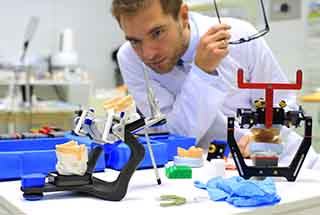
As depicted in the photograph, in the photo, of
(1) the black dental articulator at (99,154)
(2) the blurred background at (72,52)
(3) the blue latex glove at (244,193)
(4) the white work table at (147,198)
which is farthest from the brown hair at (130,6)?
(2) the blurred background at (72,52)

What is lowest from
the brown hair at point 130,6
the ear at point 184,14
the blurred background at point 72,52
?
the blurred background at point 72,52

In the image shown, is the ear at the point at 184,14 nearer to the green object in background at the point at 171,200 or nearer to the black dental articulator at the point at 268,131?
the black dental articulator at the point at 268,131

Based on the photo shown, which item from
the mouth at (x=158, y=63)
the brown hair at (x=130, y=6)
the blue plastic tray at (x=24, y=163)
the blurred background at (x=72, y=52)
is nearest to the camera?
the blue plastic tray at (x=24, y=163)

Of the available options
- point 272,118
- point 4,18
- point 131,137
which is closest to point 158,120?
point 131,137

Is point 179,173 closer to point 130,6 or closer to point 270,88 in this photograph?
point 270,88

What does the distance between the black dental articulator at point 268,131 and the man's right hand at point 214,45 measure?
23 cm

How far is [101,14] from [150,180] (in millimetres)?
3514

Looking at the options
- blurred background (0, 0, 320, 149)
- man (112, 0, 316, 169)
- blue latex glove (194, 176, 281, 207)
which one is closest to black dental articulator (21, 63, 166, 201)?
blue latex glove (194, 176, 281, 207)

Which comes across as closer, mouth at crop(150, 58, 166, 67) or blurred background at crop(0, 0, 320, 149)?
mouth at crop(150, 58, 166, 67)

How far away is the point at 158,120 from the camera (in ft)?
2.79

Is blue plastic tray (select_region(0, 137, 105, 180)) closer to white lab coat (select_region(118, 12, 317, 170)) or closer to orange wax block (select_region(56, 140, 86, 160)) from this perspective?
orange wax block (select_region(56, 140, 86, 160))

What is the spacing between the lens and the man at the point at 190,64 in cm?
111

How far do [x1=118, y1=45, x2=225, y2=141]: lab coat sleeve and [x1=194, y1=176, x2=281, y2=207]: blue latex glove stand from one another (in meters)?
0.39

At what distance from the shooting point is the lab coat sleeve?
115 centimetres
